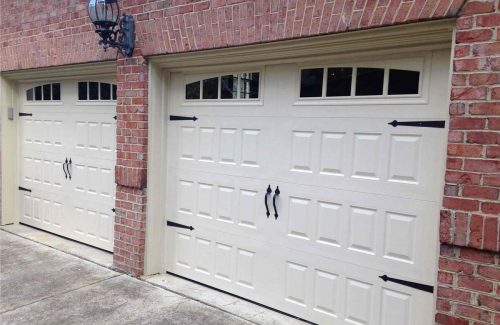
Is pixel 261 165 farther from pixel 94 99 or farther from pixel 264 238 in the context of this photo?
pixel 94 99

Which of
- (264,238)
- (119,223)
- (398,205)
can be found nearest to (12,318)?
(119,223)

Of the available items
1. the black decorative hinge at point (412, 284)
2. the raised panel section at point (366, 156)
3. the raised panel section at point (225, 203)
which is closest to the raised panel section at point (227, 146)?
the raised panel section at point (225, 203)

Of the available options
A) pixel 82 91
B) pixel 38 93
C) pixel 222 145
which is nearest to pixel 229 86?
pixel 222 145

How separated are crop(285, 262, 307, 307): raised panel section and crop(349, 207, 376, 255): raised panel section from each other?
1.66ft

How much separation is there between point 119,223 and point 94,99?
5.39 ft

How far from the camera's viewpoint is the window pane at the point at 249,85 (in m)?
3.76

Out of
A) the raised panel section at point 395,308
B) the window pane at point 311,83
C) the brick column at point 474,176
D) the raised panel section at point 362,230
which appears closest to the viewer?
the brick column at point 474,176

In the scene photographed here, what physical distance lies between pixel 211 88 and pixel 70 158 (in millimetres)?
2478

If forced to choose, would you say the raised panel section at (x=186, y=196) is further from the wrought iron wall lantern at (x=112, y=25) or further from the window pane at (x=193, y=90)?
the wrought iron wall lantern at (x=112, y=25)

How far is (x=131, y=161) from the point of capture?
433cm

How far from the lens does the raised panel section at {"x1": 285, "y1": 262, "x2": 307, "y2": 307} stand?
11.5ft

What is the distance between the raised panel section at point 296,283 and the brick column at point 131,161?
1591 mm

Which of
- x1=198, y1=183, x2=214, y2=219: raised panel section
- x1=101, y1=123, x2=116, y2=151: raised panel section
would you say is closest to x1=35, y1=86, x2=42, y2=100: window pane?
x1=101, y1=123, x2=116, y2=151: raised panel section

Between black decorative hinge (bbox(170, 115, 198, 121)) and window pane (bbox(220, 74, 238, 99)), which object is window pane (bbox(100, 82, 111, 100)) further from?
window pane (bbox(220, 74, 238, 99))
